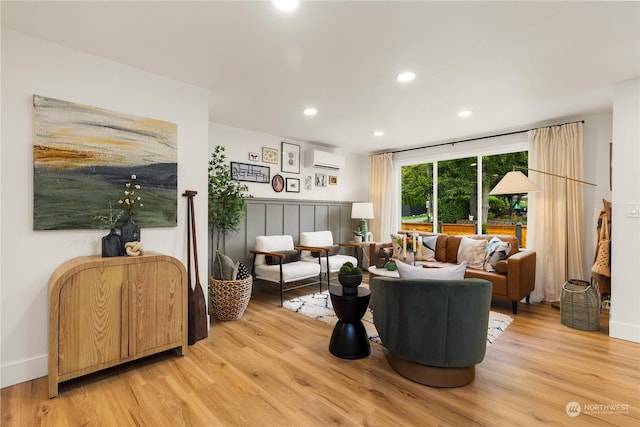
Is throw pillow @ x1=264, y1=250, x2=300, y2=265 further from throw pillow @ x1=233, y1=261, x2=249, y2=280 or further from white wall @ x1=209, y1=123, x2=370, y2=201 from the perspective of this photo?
white wall @ x1=209, y1=123, x2=370, y2=201

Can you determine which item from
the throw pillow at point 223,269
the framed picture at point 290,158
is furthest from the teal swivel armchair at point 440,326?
the framed picture at point 290,158

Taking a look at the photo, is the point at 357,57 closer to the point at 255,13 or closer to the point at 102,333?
the point at 255,13

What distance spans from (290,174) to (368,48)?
2.99 metres

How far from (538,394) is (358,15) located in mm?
2612

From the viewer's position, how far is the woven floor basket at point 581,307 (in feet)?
9.82

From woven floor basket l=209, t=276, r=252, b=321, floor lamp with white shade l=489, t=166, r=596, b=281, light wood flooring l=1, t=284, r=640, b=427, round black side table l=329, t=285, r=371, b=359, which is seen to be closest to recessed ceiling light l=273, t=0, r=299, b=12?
round black side table l=329, t=285, r=371, b=359

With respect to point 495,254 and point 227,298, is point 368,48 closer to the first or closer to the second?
point 227,298

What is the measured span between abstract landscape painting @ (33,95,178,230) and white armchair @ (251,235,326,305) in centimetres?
147

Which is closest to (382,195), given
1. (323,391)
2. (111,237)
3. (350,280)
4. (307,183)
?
(307,183)

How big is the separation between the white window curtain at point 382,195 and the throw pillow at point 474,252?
1707 mm

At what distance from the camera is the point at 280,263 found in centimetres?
367

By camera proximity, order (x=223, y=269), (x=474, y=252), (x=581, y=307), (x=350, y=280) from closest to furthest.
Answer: (x=350, y=280) < (x=581, y=307) < (x=223, y=269) < (x=474, y=252)

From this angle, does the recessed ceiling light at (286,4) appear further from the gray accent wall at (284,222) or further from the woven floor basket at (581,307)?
the woven floor basket at (581,307)

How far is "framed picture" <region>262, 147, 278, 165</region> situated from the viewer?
466 centimetres
